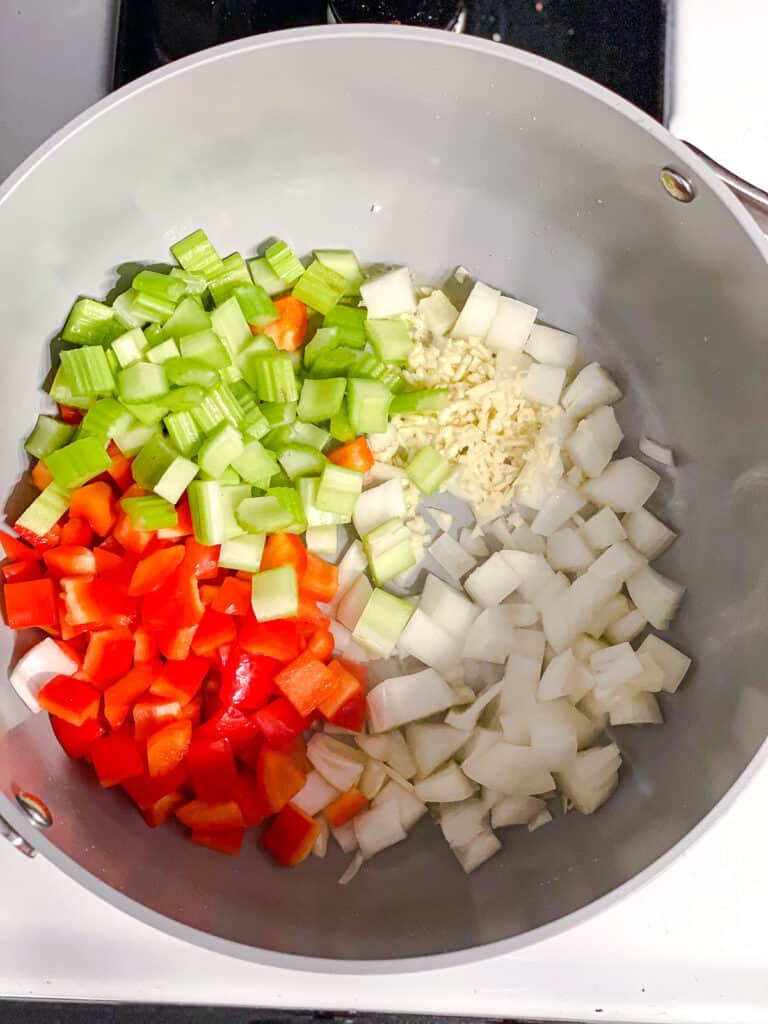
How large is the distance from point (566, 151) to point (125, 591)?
831mm

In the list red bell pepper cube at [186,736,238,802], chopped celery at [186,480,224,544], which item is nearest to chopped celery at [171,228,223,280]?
chopped celery at [186,480,224,544]

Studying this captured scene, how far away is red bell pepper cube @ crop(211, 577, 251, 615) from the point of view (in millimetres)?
1254

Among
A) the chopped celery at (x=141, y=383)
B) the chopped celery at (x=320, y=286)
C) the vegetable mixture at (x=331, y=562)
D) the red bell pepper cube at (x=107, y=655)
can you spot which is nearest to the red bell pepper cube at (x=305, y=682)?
the vegetable mixture at (x=331, y=562)

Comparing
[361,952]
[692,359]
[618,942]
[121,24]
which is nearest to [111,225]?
[121,24]

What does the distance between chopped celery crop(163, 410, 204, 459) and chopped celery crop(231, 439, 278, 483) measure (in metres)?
0.06

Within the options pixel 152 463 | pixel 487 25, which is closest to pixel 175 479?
pixel 152 463

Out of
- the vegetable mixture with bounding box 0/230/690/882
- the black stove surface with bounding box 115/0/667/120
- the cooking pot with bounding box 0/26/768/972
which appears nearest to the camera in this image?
the cooking pot with bounding box 0/26/768/972

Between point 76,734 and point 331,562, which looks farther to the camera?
point 331,562

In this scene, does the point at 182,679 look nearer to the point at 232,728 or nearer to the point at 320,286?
the point at 232,728

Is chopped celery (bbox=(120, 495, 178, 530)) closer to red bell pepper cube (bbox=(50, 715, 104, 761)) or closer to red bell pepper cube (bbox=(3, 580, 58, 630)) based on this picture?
red bell pepper cube (bbox=(3, 580, 58, 630))

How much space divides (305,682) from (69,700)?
11.8 inches

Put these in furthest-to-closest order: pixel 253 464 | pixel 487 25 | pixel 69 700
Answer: pixel 487 25, pixel 253 464, pixel 69 700

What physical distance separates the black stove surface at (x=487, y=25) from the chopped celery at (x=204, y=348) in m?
0.40

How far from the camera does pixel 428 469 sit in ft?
4.39
